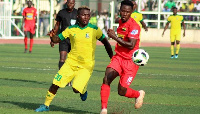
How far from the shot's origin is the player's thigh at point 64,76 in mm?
8456

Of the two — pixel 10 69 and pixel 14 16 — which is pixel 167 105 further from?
pixel 14 16

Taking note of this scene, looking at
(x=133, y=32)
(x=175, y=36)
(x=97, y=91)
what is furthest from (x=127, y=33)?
(x=175, y=36)

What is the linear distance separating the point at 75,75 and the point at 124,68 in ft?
2.79

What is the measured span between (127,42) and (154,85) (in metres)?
4.52

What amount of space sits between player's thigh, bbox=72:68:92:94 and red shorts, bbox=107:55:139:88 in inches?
20.6

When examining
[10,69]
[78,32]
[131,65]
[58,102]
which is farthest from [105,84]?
[10,69]

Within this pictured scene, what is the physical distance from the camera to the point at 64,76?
8.52 meters

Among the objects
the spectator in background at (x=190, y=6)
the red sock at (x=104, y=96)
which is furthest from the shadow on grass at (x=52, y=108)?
the spectator in background at (x=190, y=6)

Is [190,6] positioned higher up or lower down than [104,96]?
Result: higher up

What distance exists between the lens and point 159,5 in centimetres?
3619

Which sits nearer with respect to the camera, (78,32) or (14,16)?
(78,32)

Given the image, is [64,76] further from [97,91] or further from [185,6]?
[185,6]

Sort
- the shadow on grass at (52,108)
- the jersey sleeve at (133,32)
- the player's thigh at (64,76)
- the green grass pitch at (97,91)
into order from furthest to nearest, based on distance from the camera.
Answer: the green grass pitch at (97,91), the shadow on grass at (52,108), the player's thigh at (64,76), the jersey sleeve at (133,32)

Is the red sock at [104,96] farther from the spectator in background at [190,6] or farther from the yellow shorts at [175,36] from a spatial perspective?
the spectator in background at [190,6]
